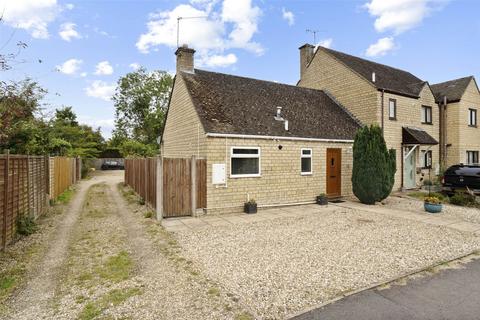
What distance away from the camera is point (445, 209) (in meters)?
11.9

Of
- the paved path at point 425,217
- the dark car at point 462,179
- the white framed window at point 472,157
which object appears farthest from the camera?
the white framed window at point 472,157

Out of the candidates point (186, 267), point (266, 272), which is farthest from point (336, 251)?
point (186, 267)

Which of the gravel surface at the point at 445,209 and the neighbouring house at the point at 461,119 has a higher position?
the neighbouring house at the point at 461,119

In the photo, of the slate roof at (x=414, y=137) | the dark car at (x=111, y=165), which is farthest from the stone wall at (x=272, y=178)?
the dark car at (x=111, y=165)

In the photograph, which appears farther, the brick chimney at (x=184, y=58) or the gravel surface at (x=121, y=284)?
the brick chimney at (x=184, y=58)

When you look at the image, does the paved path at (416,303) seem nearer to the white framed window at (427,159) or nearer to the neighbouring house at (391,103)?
the neighbouring house at (391,103)

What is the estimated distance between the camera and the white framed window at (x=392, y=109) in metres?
16.5

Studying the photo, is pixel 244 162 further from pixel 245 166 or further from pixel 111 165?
pixel 111 165

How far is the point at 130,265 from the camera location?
584cm

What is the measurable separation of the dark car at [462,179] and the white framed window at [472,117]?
31.7ft

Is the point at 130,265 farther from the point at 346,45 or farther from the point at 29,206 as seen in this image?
the point at 346,45

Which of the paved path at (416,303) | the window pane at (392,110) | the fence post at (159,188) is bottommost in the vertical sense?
the paved path at (416,303)

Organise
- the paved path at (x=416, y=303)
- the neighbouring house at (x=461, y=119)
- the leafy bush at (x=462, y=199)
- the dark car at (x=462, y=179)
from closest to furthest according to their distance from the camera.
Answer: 1. the paved path at (x=416, y=303)
2. the leafy bush at (x=462, y=199)
3. the dark car at (x=462, y=179)
4. the neighbouring house at (x=461, y=119)

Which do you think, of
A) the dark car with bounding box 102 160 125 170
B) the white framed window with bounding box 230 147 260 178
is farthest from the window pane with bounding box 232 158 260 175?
the dark car with bounding box 102 160 125 170
